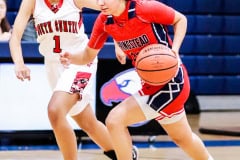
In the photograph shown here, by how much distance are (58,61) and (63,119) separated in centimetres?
53

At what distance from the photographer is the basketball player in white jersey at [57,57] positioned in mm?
4836

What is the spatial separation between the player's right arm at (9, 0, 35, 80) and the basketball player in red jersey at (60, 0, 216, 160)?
690 millimetres

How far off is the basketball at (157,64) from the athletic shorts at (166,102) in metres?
0.14

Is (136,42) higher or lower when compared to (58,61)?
higher

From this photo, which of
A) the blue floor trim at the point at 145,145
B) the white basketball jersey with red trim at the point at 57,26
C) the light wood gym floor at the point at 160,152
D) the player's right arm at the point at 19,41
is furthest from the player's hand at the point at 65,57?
the blue floor trim at the point at 145,145

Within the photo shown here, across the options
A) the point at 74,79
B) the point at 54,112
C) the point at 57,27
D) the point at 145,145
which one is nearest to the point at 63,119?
the point at 54,112

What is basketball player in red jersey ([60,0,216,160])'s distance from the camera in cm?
425

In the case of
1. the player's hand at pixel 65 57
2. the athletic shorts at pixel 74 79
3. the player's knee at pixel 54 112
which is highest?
the player's hand at pixel 65 57

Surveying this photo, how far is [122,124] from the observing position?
4312 millimetres

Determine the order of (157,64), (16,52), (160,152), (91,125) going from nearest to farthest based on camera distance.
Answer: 1. (157,64)
2. (16,52)
3. (91,125)
4. (160,152)

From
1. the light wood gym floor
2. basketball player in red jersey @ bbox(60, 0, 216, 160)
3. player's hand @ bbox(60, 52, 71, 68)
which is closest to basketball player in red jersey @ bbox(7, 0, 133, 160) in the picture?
player's hand @ bbox(60, 52, 71, 68)

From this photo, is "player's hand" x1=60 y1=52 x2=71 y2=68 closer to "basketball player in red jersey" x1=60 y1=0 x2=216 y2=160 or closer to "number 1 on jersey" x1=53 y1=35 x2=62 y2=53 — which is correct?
"basketball player in red jersey" x1=60 y1=0 x2=216 y2=160

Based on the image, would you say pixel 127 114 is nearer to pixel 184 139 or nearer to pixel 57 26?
pixel 184 139

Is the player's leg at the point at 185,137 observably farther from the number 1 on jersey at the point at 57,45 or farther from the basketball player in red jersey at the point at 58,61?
the number 1 on jersey at the point at 57,45
